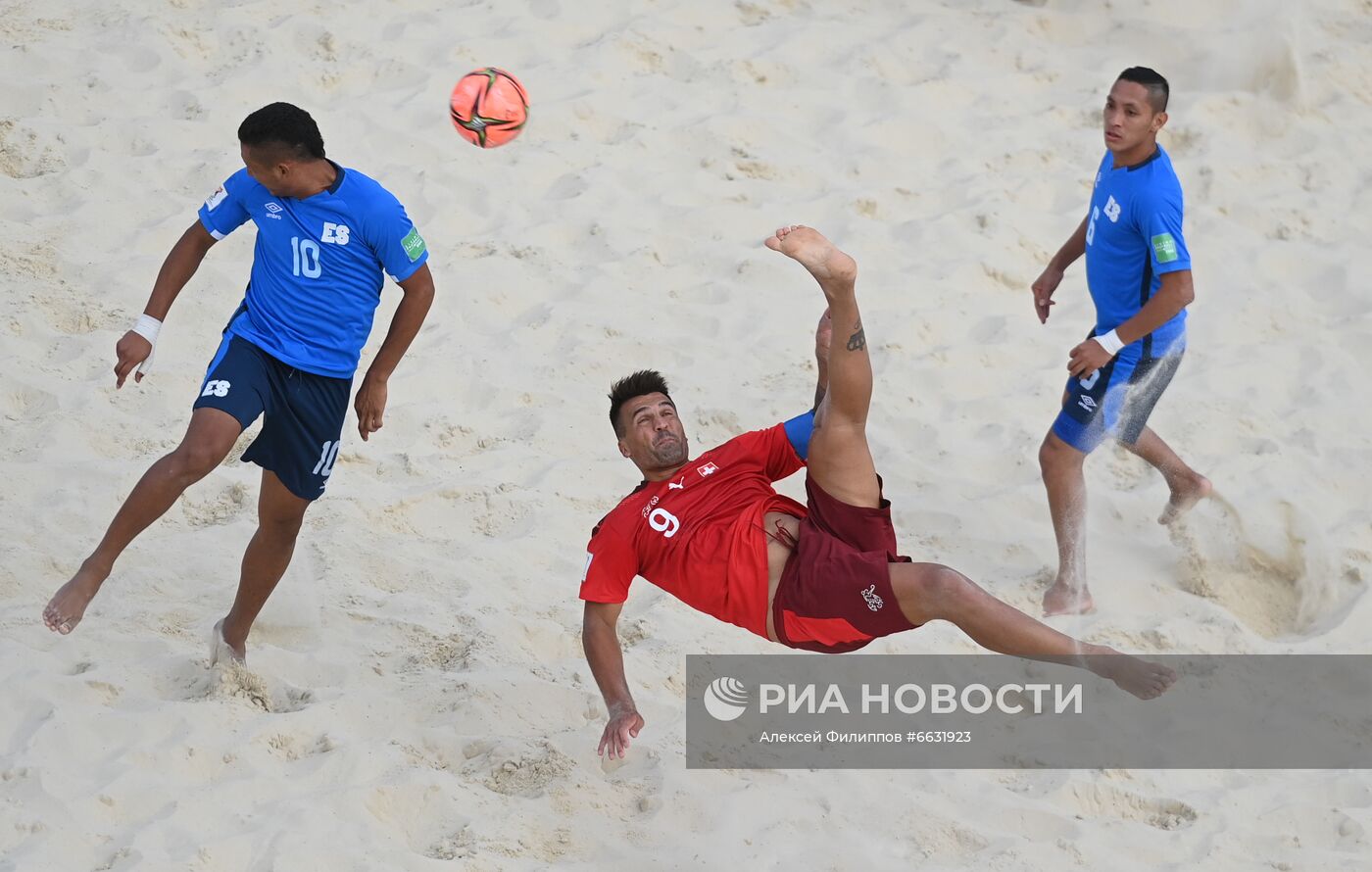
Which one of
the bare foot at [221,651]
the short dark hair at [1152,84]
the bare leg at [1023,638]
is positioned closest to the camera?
the bare leg at [1023,638]

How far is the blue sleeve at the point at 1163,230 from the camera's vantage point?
15.8 feet

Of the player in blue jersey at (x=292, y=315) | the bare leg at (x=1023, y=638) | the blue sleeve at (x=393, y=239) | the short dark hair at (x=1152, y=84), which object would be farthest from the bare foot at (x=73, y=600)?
the short dark hair at (x=1152, y=84)

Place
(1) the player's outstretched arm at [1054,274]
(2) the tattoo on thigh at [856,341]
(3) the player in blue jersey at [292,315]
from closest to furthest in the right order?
(2) the tattoo on thigh at [856,341], (3) the player in blue jersey at [292,315], (1) the player's outstretched arm at [1054,274]

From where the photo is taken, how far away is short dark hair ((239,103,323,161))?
4.09 meters

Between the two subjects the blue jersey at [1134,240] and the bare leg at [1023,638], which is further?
the blue jersey at [1134,240]

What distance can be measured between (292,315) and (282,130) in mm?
558

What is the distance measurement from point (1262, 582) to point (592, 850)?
2875mm

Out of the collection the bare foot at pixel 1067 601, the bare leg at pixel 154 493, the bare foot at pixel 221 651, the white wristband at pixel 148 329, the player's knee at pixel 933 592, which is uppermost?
the white wristband at pixel 148 329

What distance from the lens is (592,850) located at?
12.9 ft

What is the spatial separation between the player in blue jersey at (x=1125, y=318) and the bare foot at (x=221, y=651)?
2761 mm

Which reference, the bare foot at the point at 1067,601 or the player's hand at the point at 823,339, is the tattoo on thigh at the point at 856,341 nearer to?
the player's hand at the point at 823,339

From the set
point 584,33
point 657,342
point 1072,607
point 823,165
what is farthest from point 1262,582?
point 584,33

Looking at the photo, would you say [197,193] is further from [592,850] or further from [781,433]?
[592,850]

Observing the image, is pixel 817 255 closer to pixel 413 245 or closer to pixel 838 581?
pixel 838 581
